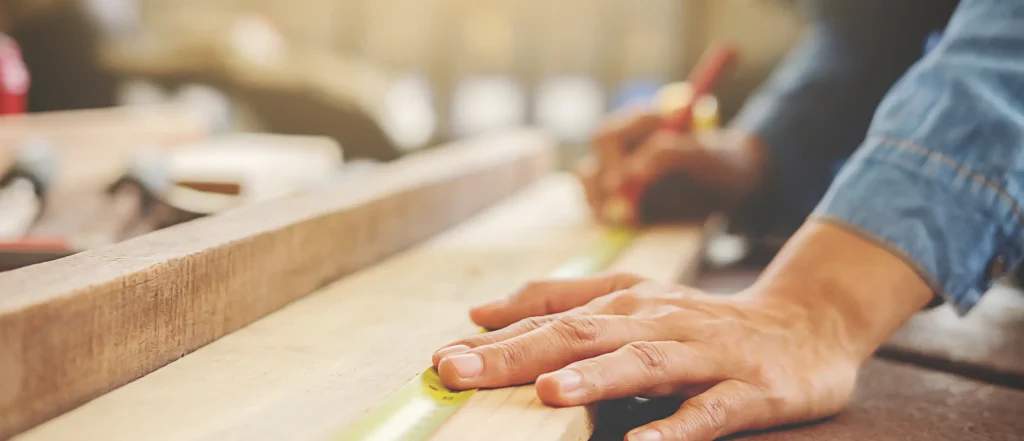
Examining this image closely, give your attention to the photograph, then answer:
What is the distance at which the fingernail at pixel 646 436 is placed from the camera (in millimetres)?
640

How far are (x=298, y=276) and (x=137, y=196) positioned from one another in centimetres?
54

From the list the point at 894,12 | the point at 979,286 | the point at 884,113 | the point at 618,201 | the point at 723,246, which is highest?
the point at 894,12

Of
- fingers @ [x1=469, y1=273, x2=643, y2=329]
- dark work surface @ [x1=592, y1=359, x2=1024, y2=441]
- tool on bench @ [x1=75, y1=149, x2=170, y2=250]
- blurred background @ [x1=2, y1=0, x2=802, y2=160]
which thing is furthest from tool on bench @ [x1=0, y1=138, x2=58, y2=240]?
blurred background @ [x1=2, y1=0, x2=802, y2=160]

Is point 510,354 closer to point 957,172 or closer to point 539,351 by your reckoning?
point 539,351

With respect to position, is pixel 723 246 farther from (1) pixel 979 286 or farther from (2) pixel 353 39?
(2) pixel 353 39

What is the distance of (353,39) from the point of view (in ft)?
11.7

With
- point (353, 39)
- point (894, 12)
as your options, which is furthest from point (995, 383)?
point (353, 39)

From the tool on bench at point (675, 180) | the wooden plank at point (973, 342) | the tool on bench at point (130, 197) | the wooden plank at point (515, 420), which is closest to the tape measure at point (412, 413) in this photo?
the wooden plank at point (515, 420)

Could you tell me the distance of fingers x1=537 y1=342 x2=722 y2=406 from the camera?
644mm

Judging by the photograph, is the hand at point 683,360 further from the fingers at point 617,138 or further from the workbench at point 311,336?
→ the fingers at point 617,138

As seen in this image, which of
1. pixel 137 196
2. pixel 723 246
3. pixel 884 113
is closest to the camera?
pixel 884 113

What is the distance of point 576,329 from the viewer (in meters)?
0.71

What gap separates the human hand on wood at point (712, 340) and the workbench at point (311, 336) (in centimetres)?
3

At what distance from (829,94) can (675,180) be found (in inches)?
15.2
